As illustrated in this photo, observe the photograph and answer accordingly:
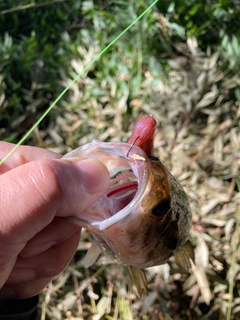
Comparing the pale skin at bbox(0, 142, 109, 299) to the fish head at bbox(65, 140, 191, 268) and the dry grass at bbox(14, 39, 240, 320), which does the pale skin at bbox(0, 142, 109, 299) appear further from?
the dry grass at bbox(14, 39, 240, 320)

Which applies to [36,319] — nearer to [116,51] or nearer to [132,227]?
[132,227]

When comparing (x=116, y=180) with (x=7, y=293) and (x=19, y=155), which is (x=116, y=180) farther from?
(x=7, y=293)

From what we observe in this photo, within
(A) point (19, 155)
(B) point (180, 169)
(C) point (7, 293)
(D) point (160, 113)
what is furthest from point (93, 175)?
(D) point (160, 113)

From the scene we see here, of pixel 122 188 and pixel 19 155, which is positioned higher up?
pixel 19 155

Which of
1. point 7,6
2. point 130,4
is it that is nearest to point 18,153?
point 130,4

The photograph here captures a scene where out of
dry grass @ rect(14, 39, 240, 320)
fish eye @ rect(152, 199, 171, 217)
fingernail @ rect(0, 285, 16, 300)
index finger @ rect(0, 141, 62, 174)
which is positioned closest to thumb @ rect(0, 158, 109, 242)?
fish eye @ rect(152, 199, 171, 217)
